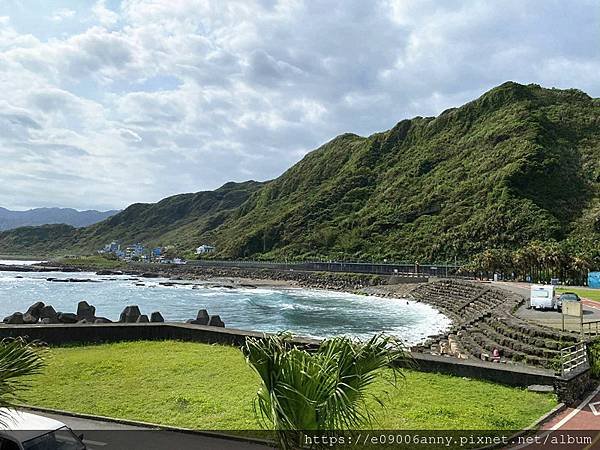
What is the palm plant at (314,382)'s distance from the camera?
4.31 m

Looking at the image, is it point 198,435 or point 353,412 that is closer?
point 353,412

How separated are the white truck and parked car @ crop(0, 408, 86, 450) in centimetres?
2858

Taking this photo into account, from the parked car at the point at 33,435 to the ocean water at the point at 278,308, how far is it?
20048 millimetres

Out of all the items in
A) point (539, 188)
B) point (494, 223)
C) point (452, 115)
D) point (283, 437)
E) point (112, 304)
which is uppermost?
point (452, 115)

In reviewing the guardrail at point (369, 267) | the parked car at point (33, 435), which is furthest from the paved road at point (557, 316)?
the guardrail at point (369, 267)

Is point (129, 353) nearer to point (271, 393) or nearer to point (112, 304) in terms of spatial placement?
point (271, 393)

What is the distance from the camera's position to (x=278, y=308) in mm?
51500

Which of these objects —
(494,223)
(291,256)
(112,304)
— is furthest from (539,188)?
(112,304)

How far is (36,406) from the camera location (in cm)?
966

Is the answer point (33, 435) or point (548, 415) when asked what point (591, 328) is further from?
point (33, 435)

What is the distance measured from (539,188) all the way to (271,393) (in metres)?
Answer: 108

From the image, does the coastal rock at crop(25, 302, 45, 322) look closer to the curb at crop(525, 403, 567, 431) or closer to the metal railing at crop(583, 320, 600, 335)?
the curb at crop(525, 403, 567, 431)

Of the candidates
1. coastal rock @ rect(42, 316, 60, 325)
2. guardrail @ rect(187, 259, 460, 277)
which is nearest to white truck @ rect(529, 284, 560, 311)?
coastal rock @ rect(42, 316, 60, 325)

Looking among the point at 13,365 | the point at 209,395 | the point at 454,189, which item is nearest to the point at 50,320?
the point at 209,395
